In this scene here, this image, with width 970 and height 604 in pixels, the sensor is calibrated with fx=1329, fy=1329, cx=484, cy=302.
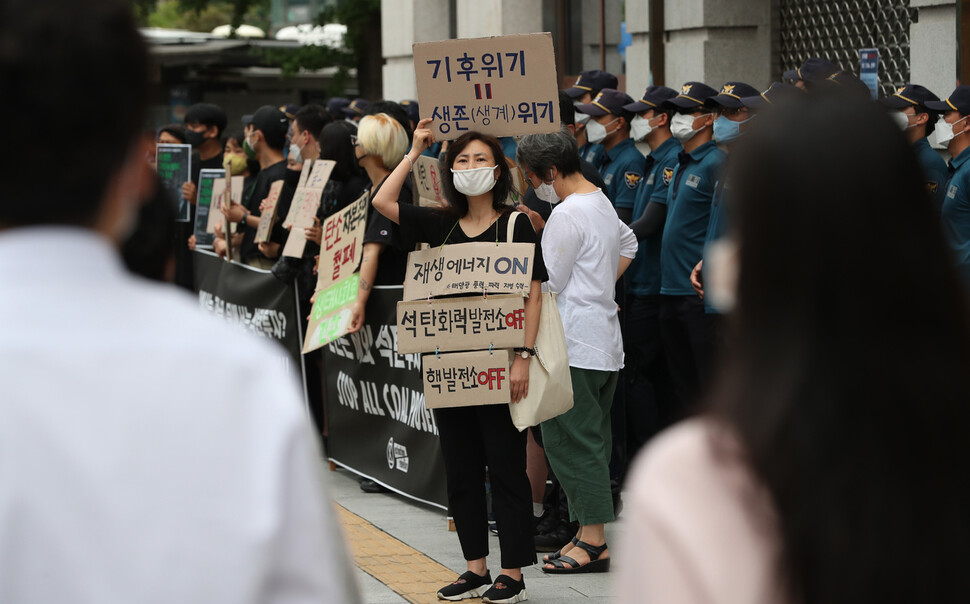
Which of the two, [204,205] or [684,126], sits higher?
[684,126]

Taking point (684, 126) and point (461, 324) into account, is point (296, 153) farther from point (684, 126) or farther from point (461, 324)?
point (461, 324)

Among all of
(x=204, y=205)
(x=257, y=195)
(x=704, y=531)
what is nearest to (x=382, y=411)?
(x=257, y=195)

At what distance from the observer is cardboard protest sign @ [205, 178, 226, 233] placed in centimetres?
1059

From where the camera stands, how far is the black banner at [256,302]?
9016 millimetres

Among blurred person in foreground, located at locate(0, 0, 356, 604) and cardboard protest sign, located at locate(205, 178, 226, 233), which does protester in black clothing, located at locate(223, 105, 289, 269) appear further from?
blurred person in foreground, located at locate(0, 0, 356, 604)

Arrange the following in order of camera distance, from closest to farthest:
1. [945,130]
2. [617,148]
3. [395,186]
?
[395,186] < [945,130] < [617,148]

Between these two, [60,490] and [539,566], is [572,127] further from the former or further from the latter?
[60,490]

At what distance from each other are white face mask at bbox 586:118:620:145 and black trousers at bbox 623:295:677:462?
130 cm

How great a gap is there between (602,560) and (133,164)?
4956mm

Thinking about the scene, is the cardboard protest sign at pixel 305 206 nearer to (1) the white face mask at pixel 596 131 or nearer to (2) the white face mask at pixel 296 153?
(2) the white face mask at pixel 296 153

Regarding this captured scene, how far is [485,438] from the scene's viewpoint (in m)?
5.78

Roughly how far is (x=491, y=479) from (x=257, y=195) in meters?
4.77

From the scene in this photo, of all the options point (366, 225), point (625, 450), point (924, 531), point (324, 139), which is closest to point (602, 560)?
point (625, 450)

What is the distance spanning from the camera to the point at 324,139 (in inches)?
340
